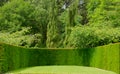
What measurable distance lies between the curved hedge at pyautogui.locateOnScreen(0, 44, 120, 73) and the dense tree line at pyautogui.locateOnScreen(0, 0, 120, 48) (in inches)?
78.9

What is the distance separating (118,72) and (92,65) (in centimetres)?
777

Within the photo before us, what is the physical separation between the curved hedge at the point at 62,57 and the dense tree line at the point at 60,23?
2.00 m

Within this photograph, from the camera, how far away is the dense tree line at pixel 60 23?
23.7 m

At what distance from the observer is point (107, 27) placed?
25.1m

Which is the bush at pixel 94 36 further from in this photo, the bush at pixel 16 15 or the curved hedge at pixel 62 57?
the bush at pixel 16 15

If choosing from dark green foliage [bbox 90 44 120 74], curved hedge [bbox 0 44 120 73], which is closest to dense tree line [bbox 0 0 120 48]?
curved hedge [bbox 0 44 120 73]

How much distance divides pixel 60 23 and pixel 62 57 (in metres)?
11.8

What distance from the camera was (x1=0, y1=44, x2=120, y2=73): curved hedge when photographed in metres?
13.3

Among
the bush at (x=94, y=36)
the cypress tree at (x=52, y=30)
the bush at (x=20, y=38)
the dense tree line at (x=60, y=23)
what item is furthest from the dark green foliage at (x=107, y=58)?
the cypress tree at (x=52, y=30)

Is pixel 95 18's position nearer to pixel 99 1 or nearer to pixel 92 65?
pixel 99 1

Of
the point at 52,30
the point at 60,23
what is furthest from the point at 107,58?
the point at 60,23

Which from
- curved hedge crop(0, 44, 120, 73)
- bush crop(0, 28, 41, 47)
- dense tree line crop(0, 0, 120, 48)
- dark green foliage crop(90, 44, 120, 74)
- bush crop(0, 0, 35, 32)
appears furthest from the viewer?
bush crop(0, 0, 35, 32)

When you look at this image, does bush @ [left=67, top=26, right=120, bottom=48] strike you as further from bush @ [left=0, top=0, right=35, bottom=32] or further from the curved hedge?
bush @ [left=0, top=0, right=35, bottom=32]

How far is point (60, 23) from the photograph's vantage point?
3453 centimetres
